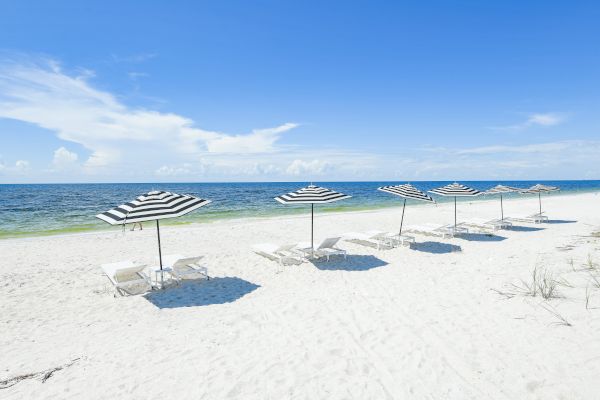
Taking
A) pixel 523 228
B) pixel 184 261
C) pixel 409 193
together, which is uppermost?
pixel 409 193

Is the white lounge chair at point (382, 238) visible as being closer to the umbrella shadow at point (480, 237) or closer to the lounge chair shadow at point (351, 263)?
the lounge chair shadow at point (351, 263)

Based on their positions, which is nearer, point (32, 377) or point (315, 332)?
point (32, 377)

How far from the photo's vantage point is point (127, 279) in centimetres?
790

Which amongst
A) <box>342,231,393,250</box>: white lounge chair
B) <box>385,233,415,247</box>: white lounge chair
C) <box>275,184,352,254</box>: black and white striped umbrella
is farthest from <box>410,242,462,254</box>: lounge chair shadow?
<box>275,184,352,254</box>: black and white striped umbrella

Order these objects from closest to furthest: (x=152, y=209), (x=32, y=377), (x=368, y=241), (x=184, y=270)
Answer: (x=32, y=377), (x=152, y=209), (x=184, y=270), (x=368, y=241)

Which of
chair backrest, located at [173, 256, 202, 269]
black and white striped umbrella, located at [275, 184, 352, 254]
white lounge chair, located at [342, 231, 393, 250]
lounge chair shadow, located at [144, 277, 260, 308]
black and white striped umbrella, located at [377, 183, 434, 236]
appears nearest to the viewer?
lounge chair shadow, located at [144, 277, 260, 308]

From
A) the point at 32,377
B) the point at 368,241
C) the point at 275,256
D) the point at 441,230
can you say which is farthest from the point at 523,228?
the point at 32,377

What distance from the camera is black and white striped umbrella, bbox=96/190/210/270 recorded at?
6.93m

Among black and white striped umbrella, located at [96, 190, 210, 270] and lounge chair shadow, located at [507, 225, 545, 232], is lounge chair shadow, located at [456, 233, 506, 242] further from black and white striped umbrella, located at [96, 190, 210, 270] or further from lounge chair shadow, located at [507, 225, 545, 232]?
black and white striped umbrella, located at [96, 190, 210, 270]

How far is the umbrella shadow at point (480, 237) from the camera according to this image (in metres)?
13.4

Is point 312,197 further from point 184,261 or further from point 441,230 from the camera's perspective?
point 441,230

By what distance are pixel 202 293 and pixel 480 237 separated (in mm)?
11535

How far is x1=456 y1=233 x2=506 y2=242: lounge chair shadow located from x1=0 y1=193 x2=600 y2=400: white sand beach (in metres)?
2.90

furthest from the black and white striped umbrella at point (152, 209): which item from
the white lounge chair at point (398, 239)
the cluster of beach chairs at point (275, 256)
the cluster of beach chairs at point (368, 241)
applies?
the white lounge chair at point (398, 239)
